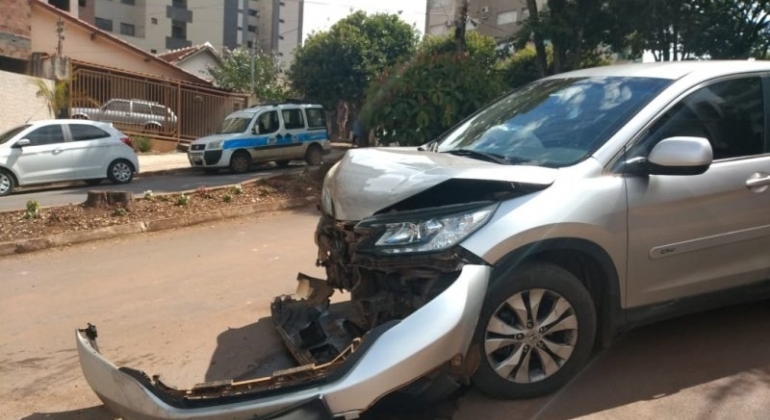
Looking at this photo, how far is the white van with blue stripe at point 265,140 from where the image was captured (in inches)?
725

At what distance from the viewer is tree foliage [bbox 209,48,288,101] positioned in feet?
124

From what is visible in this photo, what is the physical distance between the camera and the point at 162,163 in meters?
21.4

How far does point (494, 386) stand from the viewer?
11.8ft

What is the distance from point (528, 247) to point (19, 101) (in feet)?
70.0

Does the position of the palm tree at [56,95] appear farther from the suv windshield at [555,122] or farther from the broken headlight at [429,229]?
the broken headlight at [429,229]

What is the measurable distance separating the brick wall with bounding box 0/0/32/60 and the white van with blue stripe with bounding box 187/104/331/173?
8320mm

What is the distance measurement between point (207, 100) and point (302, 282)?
78.4 ft

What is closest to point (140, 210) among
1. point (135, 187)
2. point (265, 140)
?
point (135, 187)

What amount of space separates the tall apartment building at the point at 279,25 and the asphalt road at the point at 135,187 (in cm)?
5293

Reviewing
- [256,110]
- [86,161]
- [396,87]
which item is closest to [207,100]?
[256,110]

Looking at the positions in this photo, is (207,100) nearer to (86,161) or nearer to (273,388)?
(86,161)

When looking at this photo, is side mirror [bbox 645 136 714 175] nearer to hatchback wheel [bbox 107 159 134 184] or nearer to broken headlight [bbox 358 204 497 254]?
broken headlight [bbox 358 204 497 254]

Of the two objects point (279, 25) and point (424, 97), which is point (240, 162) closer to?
point (424, 97)

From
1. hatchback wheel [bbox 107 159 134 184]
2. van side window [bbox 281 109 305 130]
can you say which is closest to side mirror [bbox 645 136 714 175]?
hatchback wheel [bbox 107 159 134 184]
